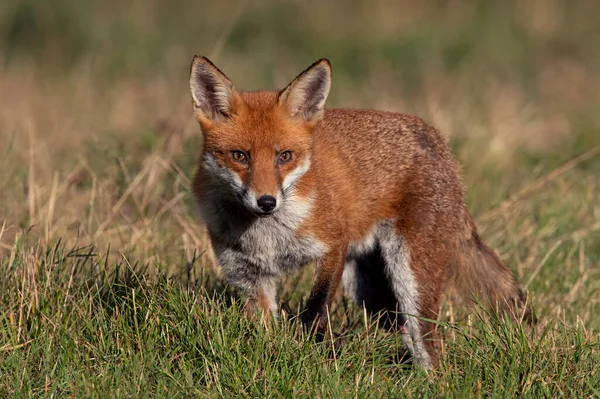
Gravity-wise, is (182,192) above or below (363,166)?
below

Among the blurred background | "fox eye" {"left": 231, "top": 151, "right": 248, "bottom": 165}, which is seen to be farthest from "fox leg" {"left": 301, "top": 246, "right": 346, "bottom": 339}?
the blurred background

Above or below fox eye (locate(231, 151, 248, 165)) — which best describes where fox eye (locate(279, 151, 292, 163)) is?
above

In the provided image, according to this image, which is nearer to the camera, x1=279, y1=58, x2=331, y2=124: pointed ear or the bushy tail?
x1=279, y1=58, x2=331, y2=124: pointed ear

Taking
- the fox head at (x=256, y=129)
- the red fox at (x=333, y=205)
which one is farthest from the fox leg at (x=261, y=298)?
the fox head at (x=256, y=129)

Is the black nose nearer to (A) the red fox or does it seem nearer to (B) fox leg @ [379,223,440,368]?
(A) the red fox

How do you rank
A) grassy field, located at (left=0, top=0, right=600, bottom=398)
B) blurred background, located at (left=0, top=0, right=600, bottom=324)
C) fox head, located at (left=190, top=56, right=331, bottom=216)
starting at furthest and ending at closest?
blurred background, located at (left=0, top=0, right=600, bottom=324)
fox head, located at (left=190, top=56, right=331, bottom=216)
grassy field, located at (left=0, top=0, right=600, bottom=398)

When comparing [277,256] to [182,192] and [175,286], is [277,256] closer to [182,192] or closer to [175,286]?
[175,286]

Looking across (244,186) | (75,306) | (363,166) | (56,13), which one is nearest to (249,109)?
(244,186)

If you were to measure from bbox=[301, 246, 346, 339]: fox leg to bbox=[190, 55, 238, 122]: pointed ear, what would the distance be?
99 centimetres

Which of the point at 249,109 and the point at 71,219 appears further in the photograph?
the point at 71,219

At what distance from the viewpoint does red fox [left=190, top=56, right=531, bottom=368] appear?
4.92 meters

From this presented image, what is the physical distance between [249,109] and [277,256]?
2.72ft

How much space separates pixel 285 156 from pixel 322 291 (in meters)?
0.78

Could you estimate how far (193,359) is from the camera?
4312 millimetres
